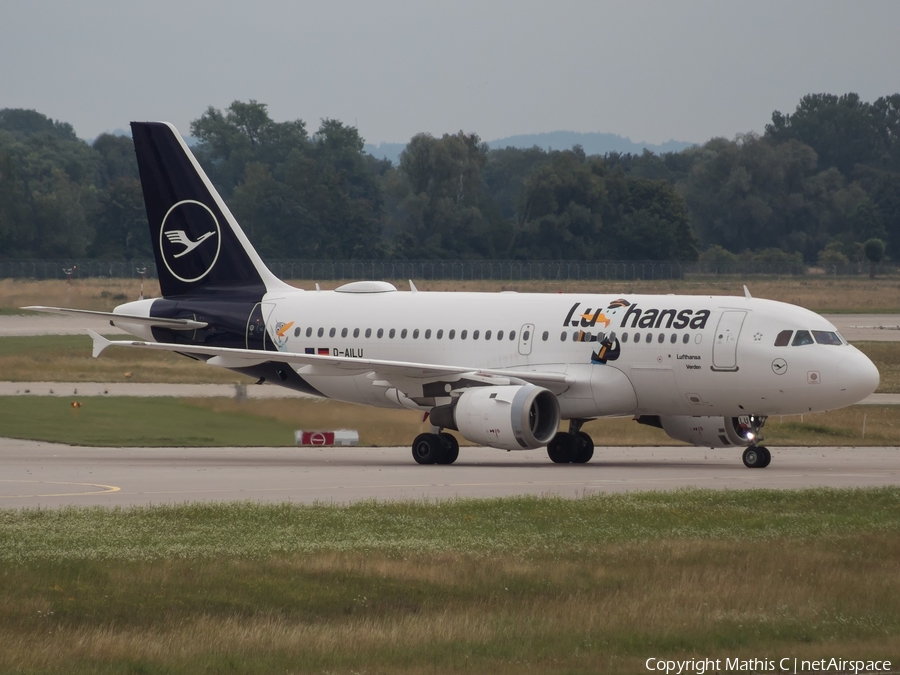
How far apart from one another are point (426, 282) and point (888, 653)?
92683 mm

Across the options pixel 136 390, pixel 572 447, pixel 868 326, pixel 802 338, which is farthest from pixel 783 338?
pixel 868 326

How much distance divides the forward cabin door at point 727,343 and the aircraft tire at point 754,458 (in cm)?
222

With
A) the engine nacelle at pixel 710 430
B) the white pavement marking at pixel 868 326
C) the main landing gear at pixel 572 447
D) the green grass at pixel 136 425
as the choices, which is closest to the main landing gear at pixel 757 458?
the engine nacelle at pixel 710 430

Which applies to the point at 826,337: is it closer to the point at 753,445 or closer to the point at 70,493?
the point at 753,445

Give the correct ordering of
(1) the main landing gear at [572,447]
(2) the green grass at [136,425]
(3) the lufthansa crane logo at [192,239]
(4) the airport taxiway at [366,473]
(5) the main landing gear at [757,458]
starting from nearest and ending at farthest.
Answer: (4) the airport taxiway at [366,473] < (5) the main landing gear at [757,458] < (1) the main landing gear at [572,447] < (2) the green grass at [136,425] < (3) the lufthansa crane logo at [192,239]

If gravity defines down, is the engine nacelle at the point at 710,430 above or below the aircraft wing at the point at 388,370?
below

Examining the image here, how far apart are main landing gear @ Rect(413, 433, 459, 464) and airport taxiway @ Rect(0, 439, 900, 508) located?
1.17 feet

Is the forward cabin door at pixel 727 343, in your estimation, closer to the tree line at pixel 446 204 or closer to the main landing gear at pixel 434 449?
the main landing gear at pixel 434 449

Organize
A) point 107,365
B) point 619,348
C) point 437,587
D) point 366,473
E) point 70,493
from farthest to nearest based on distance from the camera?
1. point 107,365
2. point 619,348
3. point 366,473
4. point 70,493
5. point 437,587

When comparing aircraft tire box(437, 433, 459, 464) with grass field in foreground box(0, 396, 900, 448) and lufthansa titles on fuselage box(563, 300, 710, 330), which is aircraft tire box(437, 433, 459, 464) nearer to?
lufthansa titles on fuselage box(563, 300, 710, 330)

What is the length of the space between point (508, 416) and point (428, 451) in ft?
9.71

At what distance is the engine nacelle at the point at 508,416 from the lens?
104 ft

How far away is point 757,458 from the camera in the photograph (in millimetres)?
32812

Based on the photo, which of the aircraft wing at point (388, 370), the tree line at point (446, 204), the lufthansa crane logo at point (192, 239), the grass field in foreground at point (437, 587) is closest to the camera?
the grass field in foreground at point (437, 587)
